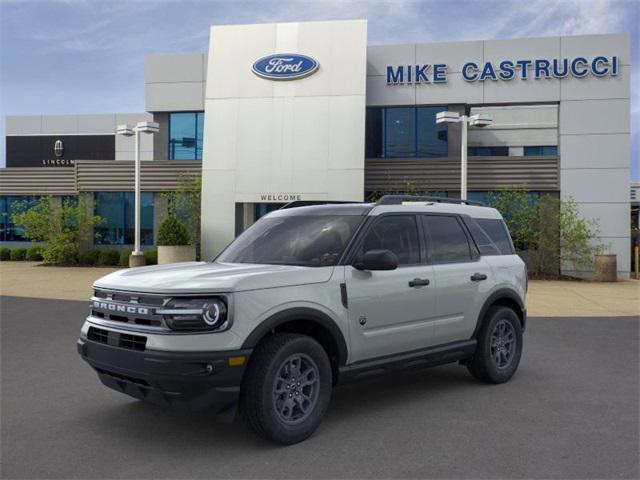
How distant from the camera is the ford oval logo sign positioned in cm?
2361

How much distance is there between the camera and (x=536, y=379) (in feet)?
22.5

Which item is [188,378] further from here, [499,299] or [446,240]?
[499,299]

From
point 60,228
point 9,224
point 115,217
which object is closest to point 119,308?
point 60,228

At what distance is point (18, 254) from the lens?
29.3 metres

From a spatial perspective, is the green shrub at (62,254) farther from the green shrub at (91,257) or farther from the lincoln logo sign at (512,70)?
the lincoln logo sign at (512,70)

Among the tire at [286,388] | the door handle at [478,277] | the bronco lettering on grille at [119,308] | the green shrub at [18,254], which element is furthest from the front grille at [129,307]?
the green shrub at [18,254]

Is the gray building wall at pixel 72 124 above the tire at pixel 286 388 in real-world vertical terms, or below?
above

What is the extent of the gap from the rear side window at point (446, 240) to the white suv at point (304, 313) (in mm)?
16

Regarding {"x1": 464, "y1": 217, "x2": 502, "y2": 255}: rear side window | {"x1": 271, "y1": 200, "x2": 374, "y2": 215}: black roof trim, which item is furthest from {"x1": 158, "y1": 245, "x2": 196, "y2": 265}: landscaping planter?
{"x1": 464, "y1": 217, "x2": 502, "y2": 255}: rear side window

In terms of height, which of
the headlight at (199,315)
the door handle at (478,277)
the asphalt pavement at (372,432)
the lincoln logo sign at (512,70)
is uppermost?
the lincoln logo sign at (512,70)

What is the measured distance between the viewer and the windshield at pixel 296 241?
5312 mm

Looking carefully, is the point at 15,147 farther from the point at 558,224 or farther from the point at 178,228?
the point at 558,224

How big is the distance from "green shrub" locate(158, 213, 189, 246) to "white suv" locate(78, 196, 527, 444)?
1660 cm

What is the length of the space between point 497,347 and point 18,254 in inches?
1098
